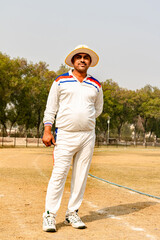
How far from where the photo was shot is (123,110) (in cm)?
8106

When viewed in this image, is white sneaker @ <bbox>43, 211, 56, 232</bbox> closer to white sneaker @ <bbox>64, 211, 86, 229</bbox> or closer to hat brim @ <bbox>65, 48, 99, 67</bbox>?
white sneaker @ <bbox>64, 211, 86, 229</bbox>

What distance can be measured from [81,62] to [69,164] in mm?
1438

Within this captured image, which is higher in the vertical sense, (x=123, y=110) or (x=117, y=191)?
(x=123, y=110)

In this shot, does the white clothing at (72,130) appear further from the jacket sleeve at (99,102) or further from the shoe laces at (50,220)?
the jacket sleeve at (99,102)

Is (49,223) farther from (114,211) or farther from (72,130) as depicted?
(114,211)

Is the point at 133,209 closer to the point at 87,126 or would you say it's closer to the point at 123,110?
the point at 87,126

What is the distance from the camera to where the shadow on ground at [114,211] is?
237 inches

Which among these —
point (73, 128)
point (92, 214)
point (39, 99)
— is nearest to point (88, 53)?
point (73, 128)

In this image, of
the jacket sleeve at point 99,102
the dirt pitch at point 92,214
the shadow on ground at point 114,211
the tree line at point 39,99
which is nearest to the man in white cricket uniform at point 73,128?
the jacket sleeve at point 99,102

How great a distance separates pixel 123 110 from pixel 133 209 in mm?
74575

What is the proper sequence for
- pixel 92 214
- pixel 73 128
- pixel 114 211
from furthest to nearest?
pixel 114 211 < pixel 92 214 < pixel 73 128

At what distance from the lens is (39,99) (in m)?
68.7

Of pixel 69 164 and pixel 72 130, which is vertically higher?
pixel 72 130

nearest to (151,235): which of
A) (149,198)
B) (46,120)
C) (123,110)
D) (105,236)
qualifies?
(105,236)
